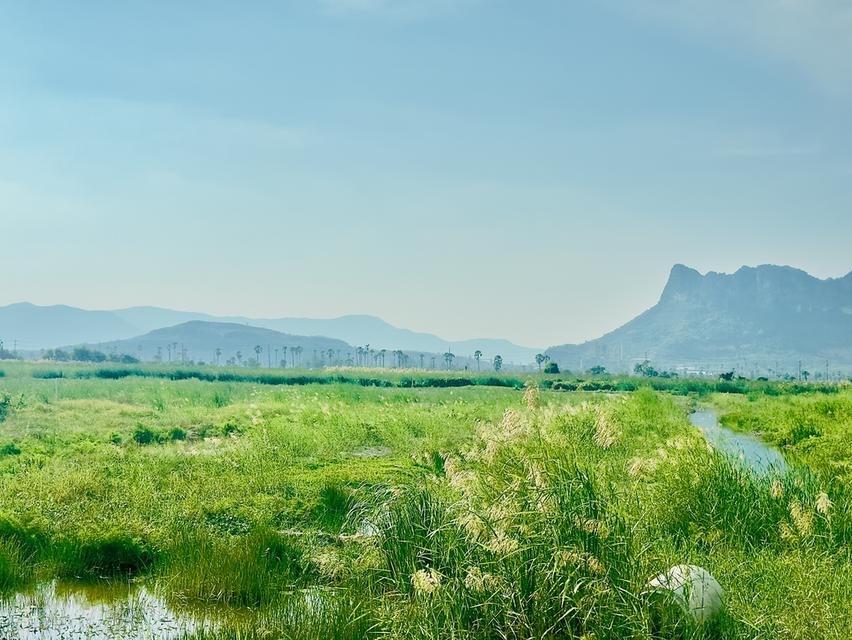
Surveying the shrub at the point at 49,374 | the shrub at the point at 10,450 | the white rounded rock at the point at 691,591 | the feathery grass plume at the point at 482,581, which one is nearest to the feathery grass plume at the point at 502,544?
the feathery grass plume at the point at 482,581

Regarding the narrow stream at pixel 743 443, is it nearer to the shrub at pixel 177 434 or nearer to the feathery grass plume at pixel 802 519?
the feathery grass plume at pixel 802 519

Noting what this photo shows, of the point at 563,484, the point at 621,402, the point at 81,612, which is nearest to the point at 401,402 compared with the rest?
the point at 621,402

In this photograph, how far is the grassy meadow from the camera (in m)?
7.45

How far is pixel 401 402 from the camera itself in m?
40.3

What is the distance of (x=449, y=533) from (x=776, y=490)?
4.43 meters

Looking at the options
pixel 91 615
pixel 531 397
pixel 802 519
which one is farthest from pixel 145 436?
pixel 802 519

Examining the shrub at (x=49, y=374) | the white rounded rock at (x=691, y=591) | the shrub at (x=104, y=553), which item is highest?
the shrub at (x=49, y=374)

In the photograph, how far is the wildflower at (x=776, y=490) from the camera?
1078 centimetres

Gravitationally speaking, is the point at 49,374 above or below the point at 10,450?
above

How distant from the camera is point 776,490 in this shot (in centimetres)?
1084

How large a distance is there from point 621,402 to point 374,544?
28.4 metres

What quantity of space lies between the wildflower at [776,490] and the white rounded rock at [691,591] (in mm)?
3177

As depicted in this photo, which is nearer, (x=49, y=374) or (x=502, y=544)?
(x=502, y=544)

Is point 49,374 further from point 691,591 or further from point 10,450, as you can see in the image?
point 691,591
